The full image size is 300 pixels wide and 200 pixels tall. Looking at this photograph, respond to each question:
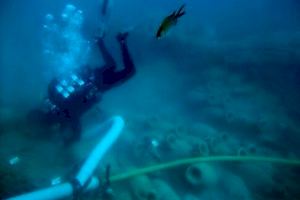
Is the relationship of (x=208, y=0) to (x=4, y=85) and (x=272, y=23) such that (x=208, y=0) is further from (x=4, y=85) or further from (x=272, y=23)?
(x=4, y=85)

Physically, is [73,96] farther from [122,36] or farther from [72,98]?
[122,36]

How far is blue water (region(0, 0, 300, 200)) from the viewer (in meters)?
6.50

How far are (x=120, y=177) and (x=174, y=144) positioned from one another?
5.78ft

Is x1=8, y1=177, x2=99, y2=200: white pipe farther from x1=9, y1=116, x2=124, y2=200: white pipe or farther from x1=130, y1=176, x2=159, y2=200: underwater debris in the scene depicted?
x1=130, y1=176, x2=159, y2=200: underwater debris

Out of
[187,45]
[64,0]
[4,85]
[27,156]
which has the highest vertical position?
[64,0]

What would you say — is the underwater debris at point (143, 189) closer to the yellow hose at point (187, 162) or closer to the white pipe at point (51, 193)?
the yellow hose at point (187, 162)

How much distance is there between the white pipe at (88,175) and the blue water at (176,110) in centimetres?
60

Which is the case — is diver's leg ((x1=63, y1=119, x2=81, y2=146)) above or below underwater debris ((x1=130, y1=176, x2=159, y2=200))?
above

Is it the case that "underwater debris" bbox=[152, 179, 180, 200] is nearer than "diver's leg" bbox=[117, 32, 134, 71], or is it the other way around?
"underwater debris" bbox=[152, 179, 180, 200]

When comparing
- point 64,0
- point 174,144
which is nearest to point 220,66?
point 174,144

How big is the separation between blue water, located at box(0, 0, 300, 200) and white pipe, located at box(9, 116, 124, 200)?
602 millimetres

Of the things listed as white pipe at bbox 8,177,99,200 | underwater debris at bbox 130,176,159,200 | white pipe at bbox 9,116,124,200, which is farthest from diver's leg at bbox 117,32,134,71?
white pipe at bbox 8,177,99,200

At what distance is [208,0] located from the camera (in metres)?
58.6

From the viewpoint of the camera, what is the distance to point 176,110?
1132cm
